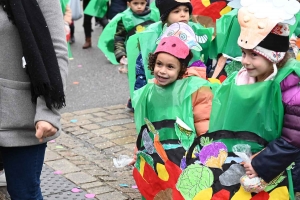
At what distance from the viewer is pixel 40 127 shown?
2.79 meters

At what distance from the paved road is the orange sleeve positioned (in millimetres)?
3263

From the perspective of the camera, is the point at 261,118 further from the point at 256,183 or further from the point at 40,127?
the point at 40,127

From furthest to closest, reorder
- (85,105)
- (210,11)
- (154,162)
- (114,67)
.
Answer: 1. (114,67)
2. (85,105)
3. (210,11)
4. (154,162)

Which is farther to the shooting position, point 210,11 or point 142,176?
point 210,11

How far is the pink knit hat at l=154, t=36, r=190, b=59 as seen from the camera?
3670 millimetres

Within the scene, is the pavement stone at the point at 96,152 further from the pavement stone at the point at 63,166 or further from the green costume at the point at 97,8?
the green costume at the point at 97,8

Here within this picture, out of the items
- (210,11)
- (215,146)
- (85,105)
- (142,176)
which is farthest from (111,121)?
(215,146)

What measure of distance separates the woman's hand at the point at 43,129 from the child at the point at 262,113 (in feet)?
2.97

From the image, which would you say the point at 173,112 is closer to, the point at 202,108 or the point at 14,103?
the point at 202,108

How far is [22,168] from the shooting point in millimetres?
2924

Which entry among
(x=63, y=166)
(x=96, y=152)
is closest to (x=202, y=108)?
(x=63, y=166)

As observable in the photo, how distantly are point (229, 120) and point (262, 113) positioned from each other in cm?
20

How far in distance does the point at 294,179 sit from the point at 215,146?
44 cm

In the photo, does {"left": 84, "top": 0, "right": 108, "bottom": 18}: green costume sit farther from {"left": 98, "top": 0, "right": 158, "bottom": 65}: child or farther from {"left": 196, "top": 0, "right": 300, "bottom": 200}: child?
{"left": 196, "top": 0, "right": 300, "bottom": 200}: child
